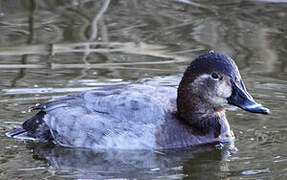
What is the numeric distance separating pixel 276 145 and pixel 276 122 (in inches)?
26.7

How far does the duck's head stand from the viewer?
284 inches

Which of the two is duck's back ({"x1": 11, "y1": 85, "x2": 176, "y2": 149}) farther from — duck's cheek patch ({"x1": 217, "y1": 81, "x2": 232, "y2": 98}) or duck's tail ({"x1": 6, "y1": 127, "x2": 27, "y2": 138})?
duck's cheek patch ({"x1": 217, "y1": 81, "x2": 232, "y2": 98})

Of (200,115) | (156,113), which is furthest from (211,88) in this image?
(156,113)

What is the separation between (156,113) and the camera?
23.5 feet

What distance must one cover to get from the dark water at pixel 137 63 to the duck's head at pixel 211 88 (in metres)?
0.37

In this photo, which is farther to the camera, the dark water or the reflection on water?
the dark water

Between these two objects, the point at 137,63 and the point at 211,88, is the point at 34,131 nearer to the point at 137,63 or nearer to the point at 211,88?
the point at 211,88

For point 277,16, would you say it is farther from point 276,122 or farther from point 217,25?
point 276,122

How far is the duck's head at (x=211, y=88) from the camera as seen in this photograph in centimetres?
721

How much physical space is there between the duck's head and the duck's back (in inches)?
7.8

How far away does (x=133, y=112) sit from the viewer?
7.14 m

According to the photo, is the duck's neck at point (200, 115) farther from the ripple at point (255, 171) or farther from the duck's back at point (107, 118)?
the ripple at point (255, 171)

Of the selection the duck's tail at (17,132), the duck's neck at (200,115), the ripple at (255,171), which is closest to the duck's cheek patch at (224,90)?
the duck's neck at (200,115)

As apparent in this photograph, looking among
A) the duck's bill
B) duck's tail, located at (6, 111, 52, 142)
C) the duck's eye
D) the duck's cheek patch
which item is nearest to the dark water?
duck's tail, located at (6, 111, 52, 142)
